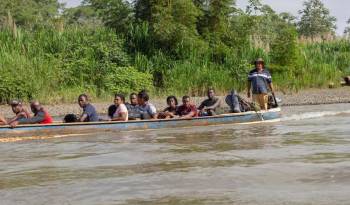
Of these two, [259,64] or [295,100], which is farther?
[295,100]

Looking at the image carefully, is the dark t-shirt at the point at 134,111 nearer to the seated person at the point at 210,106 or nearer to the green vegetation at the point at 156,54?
the seated person at the point at 210,106

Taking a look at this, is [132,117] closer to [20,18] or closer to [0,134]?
[0,134]

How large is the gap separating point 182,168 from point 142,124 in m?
5.53

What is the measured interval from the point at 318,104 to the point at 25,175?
50.5 ft

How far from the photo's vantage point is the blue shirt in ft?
53.4

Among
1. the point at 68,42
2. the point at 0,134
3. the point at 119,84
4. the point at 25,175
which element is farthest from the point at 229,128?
the point at 68,42

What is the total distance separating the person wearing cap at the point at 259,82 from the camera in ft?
53.4

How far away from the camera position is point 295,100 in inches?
924

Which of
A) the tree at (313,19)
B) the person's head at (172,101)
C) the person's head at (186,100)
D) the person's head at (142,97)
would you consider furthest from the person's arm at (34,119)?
the tree at (313,19)

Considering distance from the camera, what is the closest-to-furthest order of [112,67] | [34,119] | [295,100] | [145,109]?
[34,119] < [145,109] < [295,100] < [112,67]

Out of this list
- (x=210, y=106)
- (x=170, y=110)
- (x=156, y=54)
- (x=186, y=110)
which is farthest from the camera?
(x=156, y=54)

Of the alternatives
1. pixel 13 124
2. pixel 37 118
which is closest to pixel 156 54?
pixel 37 118

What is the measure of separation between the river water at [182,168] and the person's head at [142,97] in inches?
35.4

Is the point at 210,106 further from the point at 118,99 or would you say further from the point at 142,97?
the point at 118,99
